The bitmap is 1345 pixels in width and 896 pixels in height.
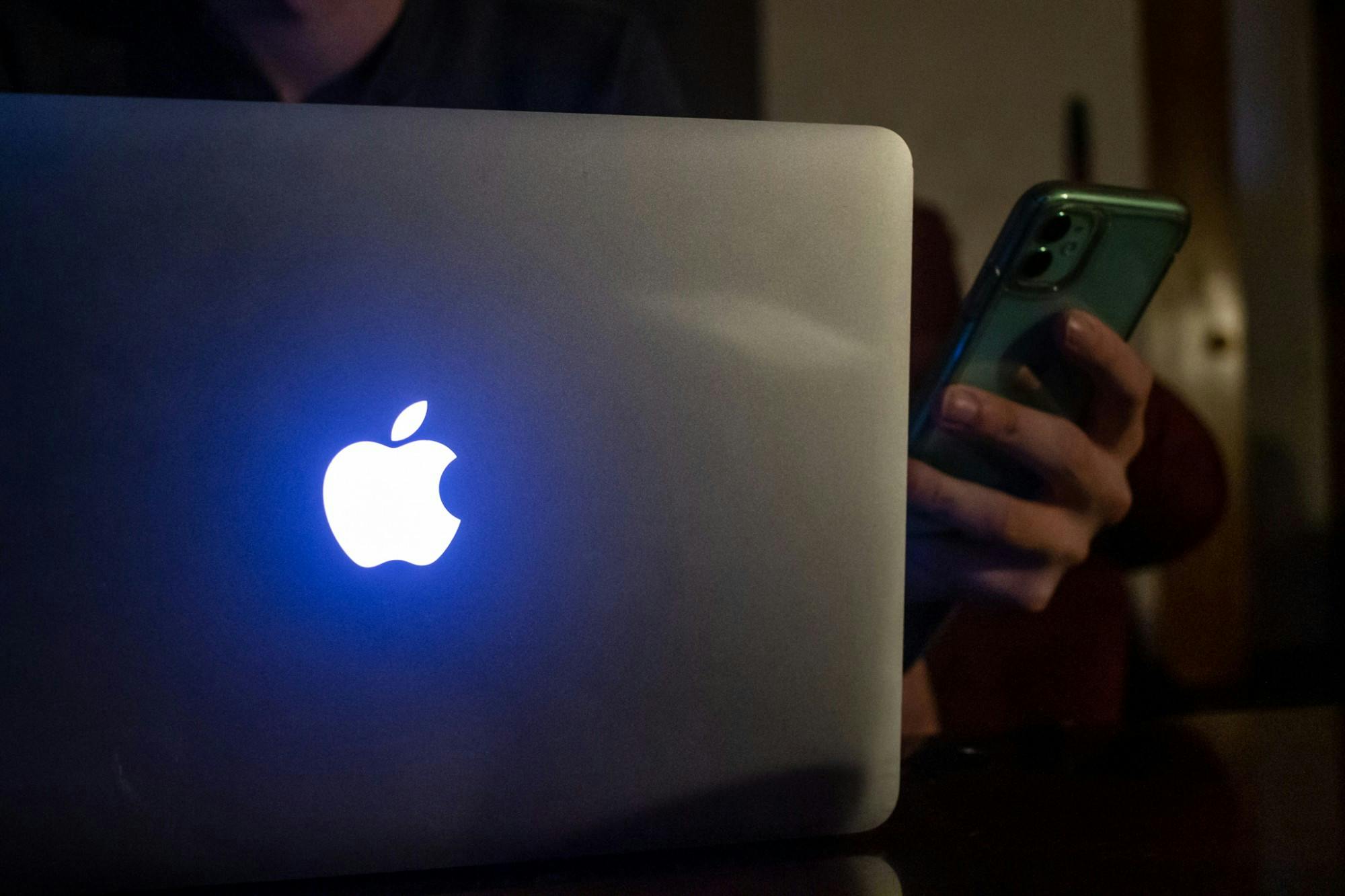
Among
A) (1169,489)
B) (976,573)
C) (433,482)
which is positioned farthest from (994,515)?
(1169,489)

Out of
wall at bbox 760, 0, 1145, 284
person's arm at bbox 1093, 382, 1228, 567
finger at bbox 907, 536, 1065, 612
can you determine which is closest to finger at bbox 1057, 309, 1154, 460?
finger at bbox 907, 536, 1065, 612

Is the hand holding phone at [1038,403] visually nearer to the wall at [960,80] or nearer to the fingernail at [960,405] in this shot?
the fingernail at [960,405]

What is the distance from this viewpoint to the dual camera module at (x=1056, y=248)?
0.61 meters

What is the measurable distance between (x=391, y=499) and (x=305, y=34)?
88cm

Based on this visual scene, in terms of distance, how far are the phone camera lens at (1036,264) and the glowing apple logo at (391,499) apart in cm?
40

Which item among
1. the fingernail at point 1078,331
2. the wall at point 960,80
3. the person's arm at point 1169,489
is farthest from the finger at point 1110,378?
the wall at point 960,80

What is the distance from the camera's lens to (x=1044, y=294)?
0.65 m

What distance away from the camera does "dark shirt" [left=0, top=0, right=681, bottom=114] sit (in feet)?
3.61

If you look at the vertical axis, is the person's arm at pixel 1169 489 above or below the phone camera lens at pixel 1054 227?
below

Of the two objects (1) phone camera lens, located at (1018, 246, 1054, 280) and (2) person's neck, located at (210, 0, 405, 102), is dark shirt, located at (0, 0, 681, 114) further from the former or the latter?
(1) phone camera lens, located at (1018, 246, 1054, 280)

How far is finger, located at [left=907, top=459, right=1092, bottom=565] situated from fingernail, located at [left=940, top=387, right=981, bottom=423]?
0.15 ft

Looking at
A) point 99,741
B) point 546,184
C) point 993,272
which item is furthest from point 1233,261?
point 99,741

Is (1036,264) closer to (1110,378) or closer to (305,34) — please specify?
(1110,378)

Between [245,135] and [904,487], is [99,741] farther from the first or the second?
[904,487]
